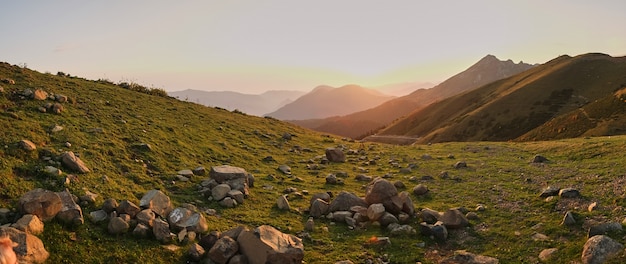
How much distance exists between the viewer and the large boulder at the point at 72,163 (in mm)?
14680

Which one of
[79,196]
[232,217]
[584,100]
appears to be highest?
[584,100]

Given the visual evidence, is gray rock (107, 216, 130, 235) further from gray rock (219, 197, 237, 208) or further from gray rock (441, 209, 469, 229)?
gray rock (441, 209, 469, 229)

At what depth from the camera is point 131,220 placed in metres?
12.3

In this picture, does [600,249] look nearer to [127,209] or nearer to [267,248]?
[267,248]

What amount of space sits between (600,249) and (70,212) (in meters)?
15.6

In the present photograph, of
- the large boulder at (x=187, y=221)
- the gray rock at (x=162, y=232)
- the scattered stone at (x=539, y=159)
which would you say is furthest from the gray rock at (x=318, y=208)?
the scattered stone at (x=539, y=159)

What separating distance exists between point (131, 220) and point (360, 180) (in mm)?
14242

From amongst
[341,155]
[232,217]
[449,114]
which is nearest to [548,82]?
[449,114]

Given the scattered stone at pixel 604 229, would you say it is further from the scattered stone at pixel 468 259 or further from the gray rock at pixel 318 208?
the gray rock at pixel 318 208

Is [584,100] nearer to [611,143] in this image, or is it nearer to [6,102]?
[611,143]

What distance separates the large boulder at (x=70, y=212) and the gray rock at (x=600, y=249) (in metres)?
14.9

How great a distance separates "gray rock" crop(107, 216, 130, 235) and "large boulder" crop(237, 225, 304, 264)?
3.49 m

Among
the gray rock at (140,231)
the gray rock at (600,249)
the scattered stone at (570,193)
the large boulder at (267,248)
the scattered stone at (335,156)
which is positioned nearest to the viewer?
the gray rock at (600,249)

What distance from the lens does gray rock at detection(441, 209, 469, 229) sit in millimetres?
15062
